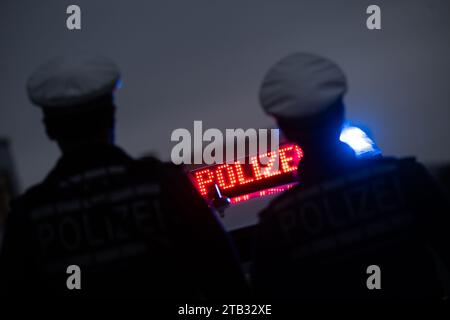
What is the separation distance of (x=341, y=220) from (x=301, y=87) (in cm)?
35

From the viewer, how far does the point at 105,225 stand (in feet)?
3.84

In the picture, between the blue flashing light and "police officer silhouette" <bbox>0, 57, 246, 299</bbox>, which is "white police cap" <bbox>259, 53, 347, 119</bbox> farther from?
the blue flashing light

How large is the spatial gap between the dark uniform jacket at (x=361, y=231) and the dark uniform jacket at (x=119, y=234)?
177 mm

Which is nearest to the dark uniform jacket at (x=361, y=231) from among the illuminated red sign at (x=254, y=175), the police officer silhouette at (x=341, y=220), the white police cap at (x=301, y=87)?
the police officer silhouette at (x=341, y=220)

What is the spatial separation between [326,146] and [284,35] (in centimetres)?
150

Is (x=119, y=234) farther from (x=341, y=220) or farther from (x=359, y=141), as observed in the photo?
(x=359, y=141)

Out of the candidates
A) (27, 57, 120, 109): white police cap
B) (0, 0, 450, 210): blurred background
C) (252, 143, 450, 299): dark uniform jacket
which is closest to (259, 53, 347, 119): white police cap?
(252, 143, 450, 299): dark uniform jacket

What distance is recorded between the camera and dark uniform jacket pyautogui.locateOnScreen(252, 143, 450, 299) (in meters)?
1.08

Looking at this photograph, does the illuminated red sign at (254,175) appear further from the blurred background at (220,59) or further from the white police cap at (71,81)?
the white police cap at (71,81)

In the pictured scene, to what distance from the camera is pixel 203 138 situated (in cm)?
241

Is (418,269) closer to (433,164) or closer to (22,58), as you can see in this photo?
(433,164)

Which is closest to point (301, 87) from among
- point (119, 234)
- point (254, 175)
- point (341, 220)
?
Answer: point (341, 220)

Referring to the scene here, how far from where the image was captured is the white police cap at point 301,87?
1118 mm

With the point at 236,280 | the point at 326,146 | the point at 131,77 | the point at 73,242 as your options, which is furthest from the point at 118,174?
the point at 131,77
